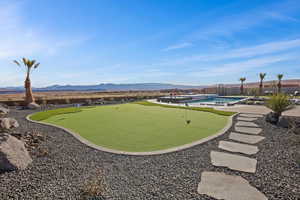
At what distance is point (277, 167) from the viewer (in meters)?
2.88

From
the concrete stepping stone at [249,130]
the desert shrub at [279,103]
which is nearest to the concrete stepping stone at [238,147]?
the concrete stepping stone at [249,130]

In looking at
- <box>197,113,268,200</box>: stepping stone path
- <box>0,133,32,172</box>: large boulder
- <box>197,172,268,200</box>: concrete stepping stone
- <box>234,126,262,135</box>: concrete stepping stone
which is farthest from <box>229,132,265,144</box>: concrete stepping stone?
<box>0,133,32,172</box>: large boulder

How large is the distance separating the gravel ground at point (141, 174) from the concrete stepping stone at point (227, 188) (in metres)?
0.11

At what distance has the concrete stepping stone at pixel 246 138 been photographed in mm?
4262

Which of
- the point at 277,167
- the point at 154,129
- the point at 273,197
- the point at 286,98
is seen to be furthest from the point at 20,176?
the point at 286,98

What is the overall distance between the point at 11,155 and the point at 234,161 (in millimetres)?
4495

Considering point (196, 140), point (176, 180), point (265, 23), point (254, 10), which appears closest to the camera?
point (176, 180)

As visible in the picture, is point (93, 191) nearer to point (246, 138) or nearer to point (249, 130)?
point (246, 138)

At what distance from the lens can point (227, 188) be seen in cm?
228

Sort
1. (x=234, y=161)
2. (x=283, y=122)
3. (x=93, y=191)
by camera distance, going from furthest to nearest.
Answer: (x=283, y=122), (x=234, y=161), (x=93, y=191)

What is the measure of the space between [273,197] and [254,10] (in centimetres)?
926

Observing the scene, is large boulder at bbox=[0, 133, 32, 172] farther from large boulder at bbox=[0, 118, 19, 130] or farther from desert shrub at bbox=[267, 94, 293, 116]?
desert shrub at bbox=[267, 94, 293, 116]

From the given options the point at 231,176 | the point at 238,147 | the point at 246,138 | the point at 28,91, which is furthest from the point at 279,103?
the point at 28,91

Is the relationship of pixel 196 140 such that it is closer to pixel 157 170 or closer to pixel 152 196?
pixel 157 170
